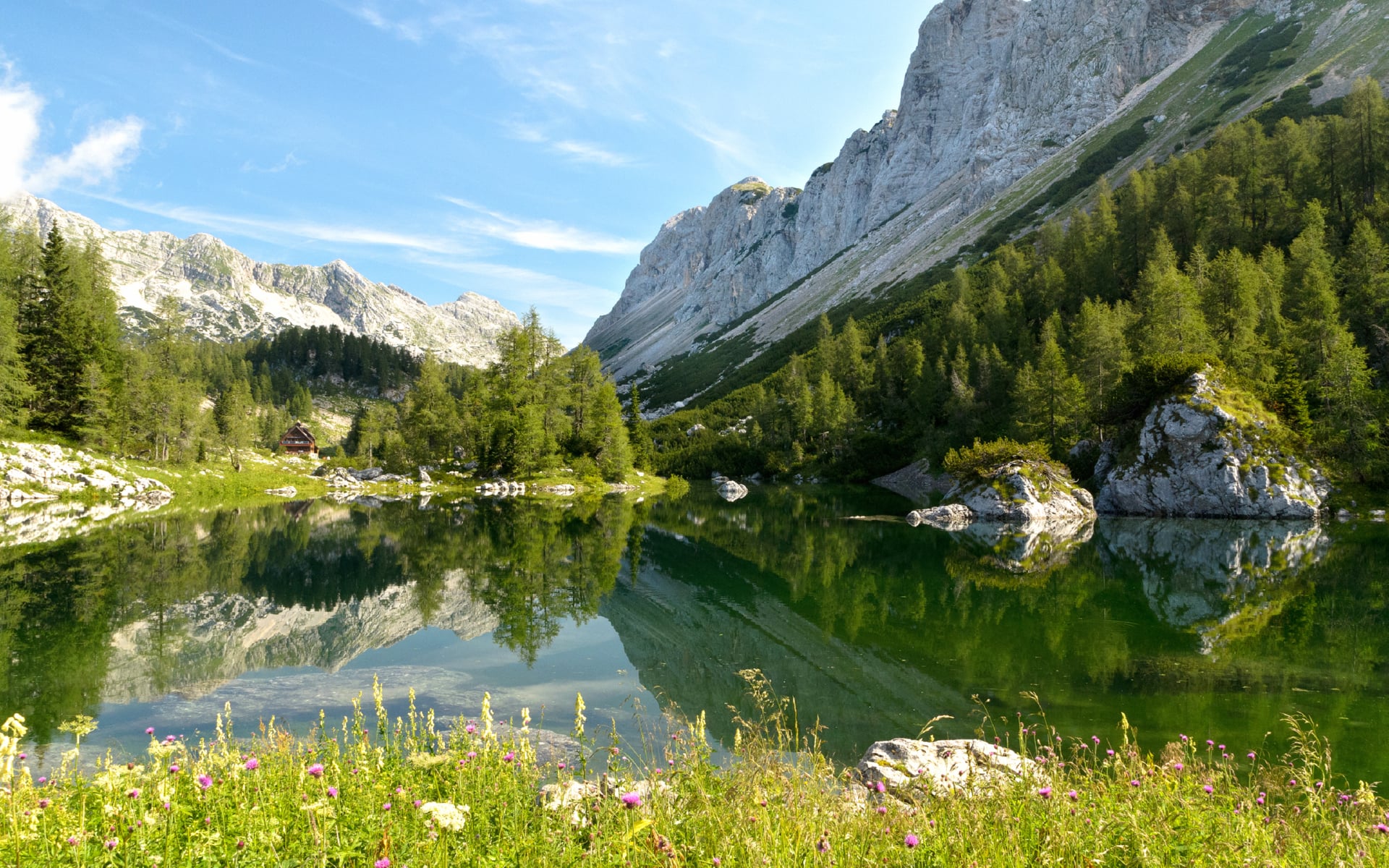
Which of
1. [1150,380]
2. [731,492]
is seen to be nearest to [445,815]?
[1150,380]

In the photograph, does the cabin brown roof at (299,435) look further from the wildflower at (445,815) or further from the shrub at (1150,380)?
the wildflower at (445,815)

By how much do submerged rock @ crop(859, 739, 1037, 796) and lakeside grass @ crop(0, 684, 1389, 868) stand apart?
0.25m

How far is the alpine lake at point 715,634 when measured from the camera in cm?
1250

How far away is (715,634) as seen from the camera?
19.5 meters

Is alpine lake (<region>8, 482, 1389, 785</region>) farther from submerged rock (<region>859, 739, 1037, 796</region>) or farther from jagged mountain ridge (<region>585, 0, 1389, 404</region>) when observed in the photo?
jagged mountain ridge (<region>585, 0, 1389, 404</region>)

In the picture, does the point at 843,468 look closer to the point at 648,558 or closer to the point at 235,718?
the point at 648,558

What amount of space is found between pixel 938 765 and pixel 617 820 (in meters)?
5.68

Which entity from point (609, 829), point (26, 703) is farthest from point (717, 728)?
point (26, 703)

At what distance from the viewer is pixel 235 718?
39.5 ft

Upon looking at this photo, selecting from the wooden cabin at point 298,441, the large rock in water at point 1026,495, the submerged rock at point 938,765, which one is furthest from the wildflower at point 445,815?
the wooden cabin at point 298,441

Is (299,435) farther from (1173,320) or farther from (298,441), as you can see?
(1173,320)

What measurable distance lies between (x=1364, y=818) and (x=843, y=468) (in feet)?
309

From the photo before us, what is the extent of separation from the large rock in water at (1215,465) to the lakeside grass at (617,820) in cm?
4995

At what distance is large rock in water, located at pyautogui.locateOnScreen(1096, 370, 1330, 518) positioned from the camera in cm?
Answer: 4569
